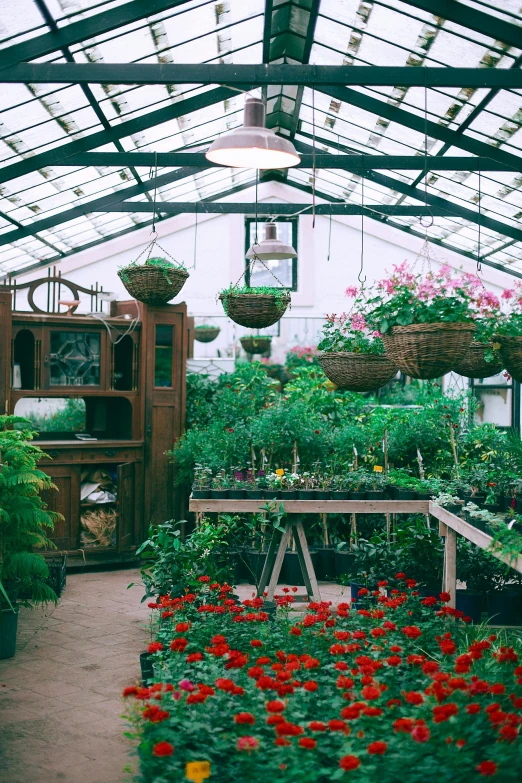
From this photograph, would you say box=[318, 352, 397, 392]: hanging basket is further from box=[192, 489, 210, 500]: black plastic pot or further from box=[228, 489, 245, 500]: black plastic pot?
box=[192, 489, 210, 500]: black plastic pot

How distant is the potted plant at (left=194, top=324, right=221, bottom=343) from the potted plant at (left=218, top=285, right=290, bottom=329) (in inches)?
279

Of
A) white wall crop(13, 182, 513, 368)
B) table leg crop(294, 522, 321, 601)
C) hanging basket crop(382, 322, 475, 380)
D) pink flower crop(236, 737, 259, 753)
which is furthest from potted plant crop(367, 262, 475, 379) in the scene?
white wall crop(13, 182, 513, 368)

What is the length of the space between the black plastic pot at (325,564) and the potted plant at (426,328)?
11.6ft

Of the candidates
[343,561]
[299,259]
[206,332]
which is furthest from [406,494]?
[299,259]

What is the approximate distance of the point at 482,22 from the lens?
5453mm

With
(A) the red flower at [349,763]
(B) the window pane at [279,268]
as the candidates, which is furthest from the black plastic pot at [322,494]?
(B) the window pane at [279,268]

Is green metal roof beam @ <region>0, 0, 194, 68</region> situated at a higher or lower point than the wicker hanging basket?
higher

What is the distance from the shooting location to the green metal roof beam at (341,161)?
25.3ft

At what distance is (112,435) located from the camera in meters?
8.61

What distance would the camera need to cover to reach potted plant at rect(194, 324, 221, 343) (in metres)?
12.7

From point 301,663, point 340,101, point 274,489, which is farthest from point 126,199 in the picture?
point 301,663

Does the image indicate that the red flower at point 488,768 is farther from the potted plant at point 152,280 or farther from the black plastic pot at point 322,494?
the potted plant at point 152,280

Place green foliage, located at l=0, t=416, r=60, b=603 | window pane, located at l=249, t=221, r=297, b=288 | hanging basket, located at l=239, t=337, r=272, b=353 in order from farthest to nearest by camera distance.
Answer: window pane, located at l=249, t=221, r=297, b=288 → hanging basket, located at l=239, t=337, r=272, b=353 → green foliage, located at l=0, t=416, r=60, b=603

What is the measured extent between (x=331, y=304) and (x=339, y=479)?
311 inches
